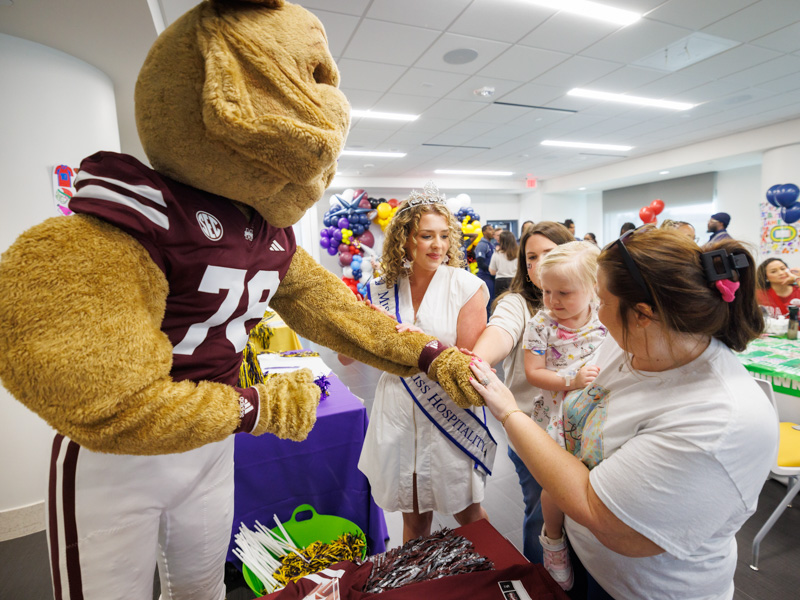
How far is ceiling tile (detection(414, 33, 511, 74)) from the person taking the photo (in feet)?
13.1

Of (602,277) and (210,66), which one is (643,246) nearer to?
(602,277)

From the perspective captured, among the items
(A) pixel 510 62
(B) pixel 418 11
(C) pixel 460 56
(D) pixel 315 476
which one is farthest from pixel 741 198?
(D) pixel 315 476

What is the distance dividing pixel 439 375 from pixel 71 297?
2.58 feet

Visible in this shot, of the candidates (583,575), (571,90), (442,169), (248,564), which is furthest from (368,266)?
(583,575)

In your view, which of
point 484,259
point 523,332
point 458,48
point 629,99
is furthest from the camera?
point 484,259

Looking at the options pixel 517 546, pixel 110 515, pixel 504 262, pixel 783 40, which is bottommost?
pixel 517 546

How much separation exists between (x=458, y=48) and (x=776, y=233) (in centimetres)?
708

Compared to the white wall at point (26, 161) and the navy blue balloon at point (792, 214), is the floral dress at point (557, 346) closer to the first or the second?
the white wall at point (26, 161)

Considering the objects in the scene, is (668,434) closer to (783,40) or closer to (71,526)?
(71,526)

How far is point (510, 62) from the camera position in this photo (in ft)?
14.8

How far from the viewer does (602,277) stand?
0.96 metres

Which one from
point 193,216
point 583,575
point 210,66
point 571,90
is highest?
point 571,90

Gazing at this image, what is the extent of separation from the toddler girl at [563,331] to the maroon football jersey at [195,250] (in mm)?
913

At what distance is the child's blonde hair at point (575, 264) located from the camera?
1375mm
